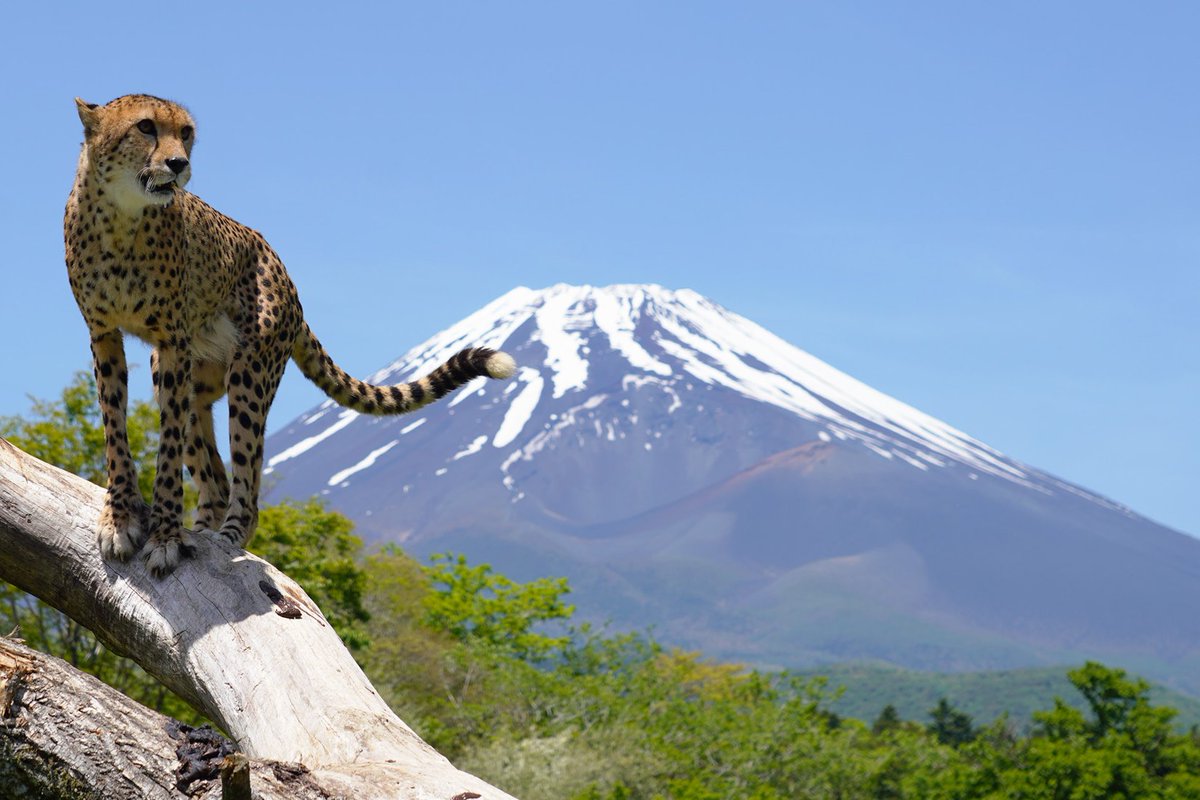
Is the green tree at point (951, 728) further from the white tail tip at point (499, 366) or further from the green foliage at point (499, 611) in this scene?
the white tail tip at point (499, 366)

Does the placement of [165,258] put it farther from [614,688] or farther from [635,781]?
[614,688]

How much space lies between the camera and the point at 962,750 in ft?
145

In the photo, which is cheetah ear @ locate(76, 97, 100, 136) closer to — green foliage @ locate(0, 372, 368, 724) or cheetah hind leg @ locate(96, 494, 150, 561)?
cheetah hind leg @ locate(96, 494, 150, 561)

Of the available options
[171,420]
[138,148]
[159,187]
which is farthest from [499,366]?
[138,148]

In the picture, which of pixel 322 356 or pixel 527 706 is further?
pixel 527 706

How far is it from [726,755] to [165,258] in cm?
3511

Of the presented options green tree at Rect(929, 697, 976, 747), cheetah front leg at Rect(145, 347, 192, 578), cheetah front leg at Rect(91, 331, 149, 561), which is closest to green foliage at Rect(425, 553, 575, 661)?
green tree at Rect(929, 697, 976, 747)

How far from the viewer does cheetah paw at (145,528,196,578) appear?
277 inches

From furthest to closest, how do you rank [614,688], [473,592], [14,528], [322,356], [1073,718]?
[473,592] < [614,688] < [1073,718] < [322,356] < [14,528]

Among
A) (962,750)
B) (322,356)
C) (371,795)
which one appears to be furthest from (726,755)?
(371,795)

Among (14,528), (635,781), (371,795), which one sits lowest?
(635,781)

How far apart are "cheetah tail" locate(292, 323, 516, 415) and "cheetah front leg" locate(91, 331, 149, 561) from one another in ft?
4.90

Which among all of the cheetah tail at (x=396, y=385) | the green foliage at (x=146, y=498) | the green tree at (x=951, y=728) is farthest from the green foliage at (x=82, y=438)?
the green tree at (x=951, y=728)

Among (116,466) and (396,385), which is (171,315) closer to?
(116,466)
